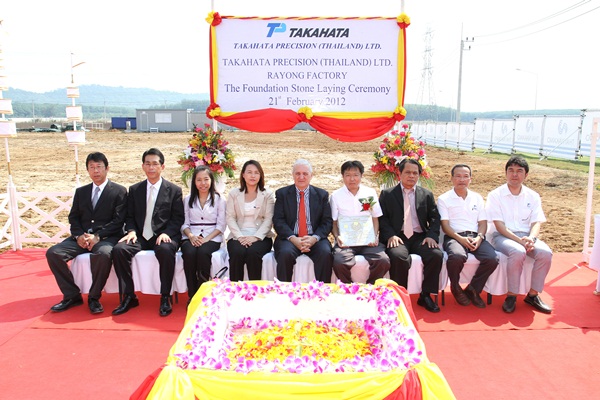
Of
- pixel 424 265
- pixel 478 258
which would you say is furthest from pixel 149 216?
pixel 478 258

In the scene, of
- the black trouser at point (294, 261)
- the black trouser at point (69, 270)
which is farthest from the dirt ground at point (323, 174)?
the black trouser at point (69, 270)

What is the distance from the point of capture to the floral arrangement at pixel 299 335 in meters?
2.48

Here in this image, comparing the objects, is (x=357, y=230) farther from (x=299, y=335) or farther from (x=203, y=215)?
(x=299, y=335)

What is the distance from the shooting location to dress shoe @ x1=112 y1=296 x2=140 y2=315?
15.4 feet

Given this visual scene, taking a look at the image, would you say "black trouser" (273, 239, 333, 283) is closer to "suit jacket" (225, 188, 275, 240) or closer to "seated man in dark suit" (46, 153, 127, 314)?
"suit jacket" (225, 188, 275, 240)

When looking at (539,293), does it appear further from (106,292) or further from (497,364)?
(106,292)

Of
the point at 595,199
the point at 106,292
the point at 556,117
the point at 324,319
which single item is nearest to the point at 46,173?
the point at 106,292

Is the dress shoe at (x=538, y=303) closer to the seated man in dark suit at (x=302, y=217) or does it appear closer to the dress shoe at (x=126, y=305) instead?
the seated man in dark suit at (x=302, y=217)

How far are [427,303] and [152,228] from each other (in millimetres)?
3067

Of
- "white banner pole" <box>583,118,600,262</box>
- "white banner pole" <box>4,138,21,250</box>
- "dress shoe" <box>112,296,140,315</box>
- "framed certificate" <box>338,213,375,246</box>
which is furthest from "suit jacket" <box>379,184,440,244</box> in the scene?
"white banner pole" <box>4,138,21,250</box>

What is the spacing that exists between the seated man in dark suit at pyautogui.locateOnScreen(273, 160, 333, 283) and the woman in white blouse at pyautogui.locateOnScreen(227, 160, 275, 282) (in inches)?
5.4

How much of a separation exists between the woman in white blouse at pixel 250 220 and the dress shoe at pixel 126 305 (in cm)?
107

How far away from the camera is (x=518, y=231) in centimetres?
507

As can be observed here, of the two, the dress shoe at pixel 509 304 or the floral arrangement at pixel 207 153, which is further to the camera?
the floral arrangement at pixel 207 153
